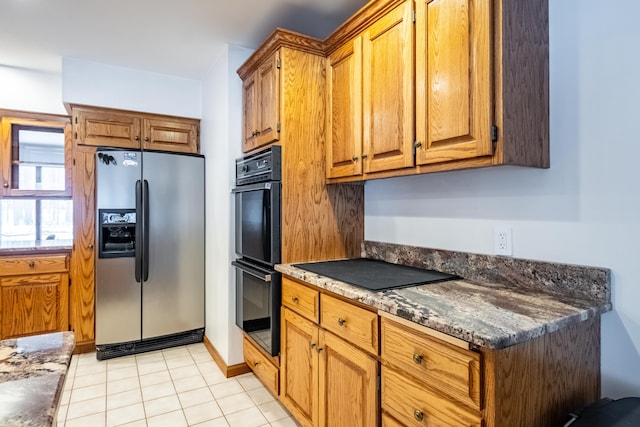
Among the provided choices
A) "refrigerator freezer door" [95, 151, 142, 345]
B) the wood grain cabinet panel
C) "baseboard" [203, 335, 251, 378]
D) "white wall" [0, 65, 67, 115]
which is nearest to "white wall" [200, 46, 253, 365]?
"baseboard" [203, 335, 251, 378]

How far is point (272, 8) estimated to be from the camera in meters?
2.17

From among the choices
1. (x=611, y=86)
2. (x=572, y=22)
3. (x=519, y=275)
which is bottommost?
(x=519, y=275)

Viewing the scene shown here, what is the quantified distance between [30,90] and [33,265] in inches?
61.9

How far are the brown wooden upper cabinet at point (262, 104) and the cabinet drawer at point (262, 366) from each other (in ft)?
4.45

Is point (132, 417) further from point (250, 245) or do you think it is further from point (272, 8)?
point (272, 8)

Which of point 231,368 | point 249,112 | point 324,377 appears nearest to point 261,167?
point 249,112

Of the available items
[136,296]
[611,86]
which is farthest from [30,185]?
[611,86]

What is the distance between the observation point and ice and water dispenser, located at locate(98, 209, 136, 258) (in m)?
2.89

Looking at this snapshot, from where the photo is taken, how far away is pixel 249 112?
2502mm

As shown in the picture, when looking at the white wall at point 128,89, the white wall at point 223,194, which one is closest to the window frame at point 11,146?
the white wall at point 128,89

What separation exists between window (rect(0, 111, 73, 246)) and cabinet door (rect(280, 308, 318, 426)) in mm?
2610

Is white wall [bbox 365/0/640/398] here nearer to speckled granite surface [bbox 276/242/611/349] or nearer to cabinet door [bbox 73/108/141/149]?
speckled granite surface [bbox 276/242/611/349]

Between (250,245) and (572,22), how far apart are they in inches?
76.2

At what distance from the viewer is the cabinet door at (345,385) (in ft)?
4.48
